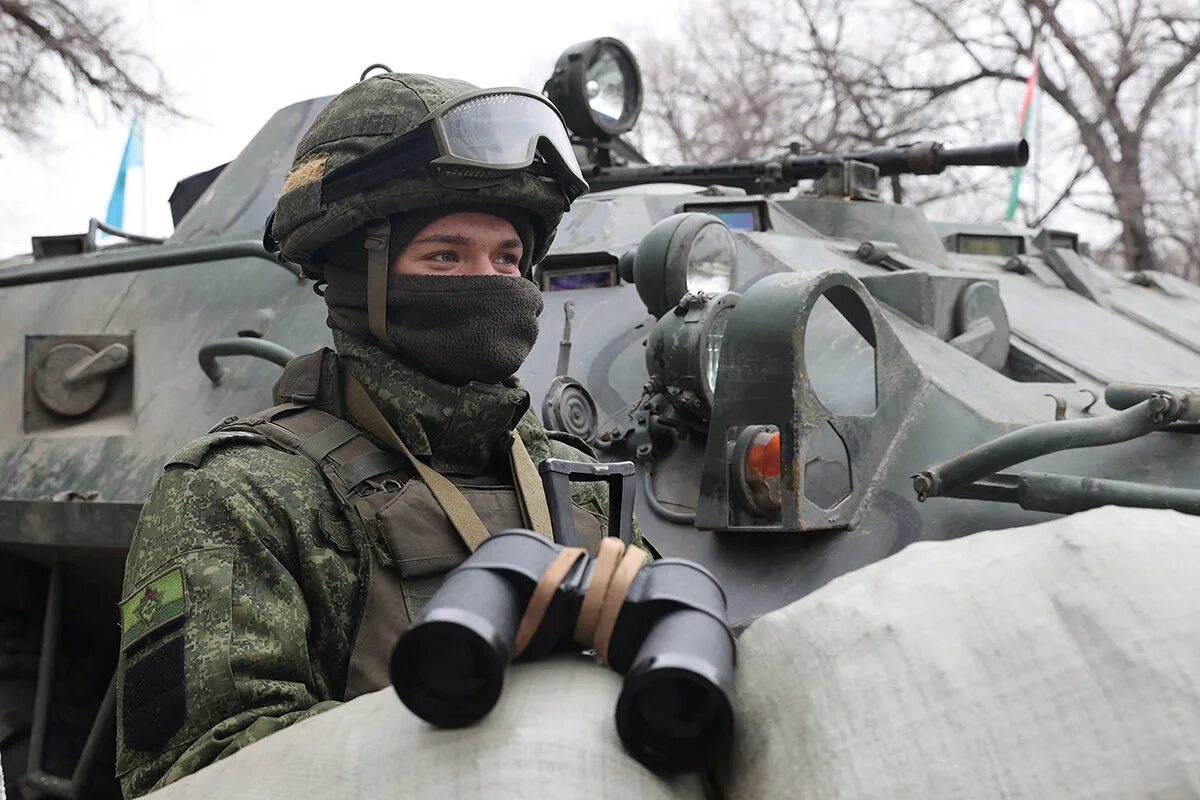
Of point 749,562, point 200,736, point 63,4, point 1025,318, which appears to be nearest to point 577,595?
point 200,736

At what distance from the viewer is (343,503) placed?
81.5 inches

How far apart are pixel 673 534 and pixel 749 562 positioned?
0.88 feet

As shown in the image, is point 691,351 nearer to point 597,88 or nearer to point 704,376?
point 704,376

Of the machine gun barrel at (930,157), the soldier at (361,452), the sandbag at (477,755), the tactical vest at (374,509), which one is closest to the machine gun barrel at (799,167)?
the machine gun barrel at (930,157)

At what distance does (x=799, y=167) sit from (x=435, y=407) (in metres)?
3.94

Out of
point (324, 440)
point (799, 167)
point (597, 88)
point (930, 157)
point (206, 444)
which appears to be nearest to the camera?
point (206, 444)

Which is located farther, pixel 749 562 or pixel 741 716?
pixel 749 562

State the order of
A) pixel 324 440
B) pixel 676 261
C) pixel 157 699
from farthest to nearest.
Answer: pixel 676 261, pixel 324 440, pixel 157 699

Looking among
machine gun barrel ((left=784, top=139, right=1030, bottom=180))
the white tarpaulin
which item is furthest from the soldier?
machine gun barrel ((left=784, top=139, right=1030, bottom=180))

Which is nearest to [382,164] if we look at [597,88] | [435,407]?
[435,407]

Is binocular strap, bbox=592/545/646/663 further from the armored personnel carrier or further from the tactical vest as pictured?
the armored personnel carrier

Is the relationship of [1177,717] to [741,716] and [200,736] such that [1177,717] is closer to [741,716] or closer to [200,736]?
[741,716]

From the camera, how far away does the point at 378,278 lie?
2248 mm

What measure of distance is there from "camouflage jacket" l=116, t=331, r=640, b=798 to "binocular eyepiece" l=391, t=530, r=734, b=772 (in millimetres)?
382
